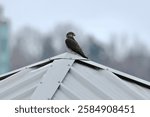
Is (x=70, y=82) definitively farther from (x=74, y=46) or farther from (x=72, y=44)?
(x=72, y=44)

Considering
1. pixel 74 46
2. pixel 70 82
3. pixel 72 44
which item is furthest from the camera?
pixel 72 44

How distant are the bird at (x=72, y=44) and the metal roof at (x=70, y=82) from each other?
6.5 inches

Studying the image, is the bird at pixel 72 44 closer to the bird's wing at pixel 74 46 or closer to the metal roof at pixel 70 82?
the bird's wing at pixel 74 46

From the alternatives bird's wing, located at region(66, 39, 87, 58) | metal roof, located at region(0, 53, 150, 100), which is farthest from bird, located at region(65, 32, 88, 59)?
metal roof, located at region(0, 53, 150, 100)

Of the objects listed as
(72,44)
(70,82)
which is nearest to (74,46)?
(72,44)

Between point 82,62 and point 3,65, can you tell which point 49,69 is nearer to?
point 82,62

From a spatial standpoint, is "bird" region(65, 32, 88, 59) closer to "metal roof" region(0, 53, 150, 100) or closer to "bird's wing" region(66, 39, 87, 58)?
"bird's wing" region(66, 39, 87, 58)

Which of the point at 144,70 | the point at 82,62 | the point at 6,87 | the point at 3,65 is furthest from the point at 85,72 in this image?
the point at 144,70

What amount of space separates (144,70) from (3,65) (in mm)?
18617

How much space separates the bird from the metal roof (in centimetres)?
16

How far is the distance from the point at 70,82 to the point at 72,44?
108cm

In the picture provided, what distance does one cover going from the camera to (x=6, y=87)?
7.55 m

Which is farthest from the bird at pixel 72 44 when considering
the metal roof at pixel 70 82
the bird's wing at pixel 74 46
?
the metal roof at pixel 70 82

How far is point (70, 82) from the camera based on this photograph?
711cm
